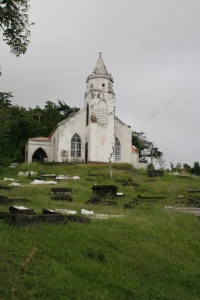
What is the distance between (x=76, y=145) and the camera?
38.1 m

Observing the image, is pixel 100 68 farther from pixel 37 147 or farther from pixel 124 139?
pixel 37 147

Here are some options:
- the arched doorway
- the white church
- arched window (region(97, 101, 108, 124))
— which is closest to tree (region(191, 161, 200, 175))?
the white church

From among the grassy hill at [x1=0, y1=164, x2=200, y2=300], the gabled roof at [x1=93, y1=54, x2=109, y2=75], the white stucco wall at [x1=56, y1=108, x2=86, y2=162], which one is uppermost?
the gabled roof at [x1=93, y1=54, x2=109, y2=75]

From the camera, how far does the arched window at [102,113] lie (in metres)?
37.8

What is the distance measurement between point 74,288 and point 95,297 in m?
0.36

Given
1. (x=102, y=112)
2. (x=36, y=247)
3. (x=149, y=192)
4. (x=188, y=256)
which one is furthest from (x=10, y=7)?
(x=102, y=112)

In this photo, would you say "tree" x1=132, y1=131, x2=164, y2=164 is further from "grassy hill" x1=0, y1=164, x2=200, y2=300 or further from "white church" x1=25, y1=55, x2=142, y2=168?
"grassy hill" x1=0, y1=164, x2=200, y2=300

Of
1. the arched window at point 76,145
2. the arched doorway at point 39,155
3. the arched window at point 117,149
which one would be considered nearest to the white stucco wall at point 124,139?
the arched window at point 117,149

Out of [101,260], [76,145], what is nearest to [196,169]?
[76,145]

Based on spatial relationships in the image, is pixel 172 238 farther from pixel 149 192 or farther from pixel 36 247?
pixel 149 192

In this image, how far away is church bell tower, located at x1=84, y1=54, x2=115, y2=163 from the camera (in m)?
36.9

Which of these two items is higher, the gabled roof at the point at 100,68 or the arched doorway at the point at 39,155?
the gabled roof at the point at 100,68

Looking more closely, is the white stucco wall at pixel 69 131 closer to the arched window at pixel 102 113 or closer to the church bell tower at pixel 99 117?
the church bell tower at pixel 99 117

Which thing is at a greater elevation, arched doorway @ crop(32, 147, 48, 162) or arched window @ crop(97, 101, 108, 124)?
arched window @ crop(97, 101, 108, 124)
